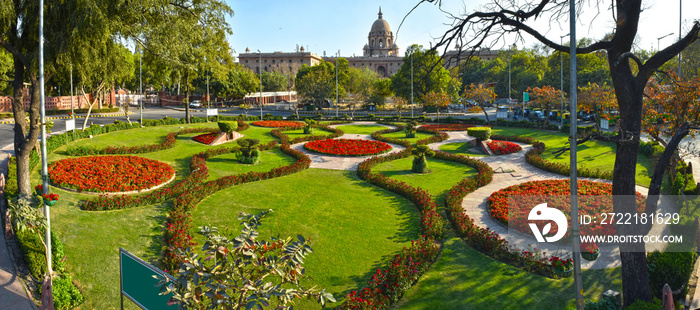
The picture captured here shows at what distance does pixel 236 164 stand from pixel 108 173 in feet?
19.6

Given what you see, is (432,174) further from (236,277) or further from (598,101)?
(598,101)

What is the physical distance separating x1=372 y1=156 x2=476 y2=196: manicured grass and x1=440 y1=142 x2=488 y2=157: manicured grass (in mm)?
2873

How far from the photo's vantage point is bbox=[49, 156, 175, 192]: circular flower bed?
1567cm

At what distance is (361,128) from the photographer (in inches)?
1526

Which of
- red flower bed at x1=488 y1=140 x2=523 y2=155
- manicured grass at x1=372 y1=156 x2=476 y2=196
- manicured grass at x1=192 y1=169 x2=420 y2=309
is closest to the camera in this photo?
manicured grass at x1=192 y1=169 x2=420 y2=309

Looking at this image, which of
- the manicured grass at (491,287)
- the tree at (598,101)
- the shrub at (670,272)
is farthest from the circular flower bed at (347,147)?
the shrub at (670,272)

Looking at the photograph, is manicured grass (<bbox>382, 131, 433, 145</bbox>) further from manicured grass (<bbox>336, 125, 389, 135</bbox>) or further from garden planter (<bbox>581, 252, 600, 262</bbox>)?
garden planter (<bbox>581, 252, 600, 262</bbox>)

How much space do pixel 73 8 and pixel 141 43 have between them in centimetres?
323

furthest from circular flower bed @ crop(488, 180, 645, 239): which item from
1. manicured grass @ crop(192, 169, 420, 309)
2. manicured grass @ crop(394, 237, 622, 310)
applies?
manicured grass @ crop(192, 169, 420, 309)

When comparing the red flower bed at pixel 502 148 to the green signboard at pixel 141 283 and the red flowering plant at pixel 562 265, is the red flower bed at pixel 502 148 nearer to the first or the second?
the red flowering plant at pixel 562 265

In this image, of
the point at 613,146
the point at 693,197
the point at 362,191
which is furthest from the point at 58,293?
the point at 613,146

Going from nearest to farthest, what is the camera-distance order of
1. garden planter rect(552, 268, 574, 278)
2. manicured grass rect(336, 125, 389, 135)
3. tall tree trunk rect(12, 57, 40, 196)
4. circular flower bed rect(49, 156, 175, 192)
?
garden planter rect(552, 268, 574, 278)
tall tree trunk rect(12, 57, 40, 196)
circular flower bed rect(49, 156, 175, 192)
manicured grass rect(336, 125, 389, 135)

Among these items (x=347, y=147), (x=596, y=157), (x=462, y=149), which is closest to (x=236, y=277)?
(x=347, y=147)

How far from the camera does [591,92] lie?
3097 cm
